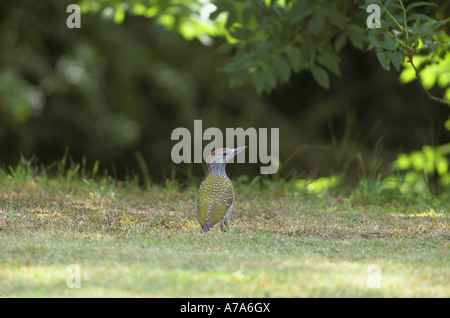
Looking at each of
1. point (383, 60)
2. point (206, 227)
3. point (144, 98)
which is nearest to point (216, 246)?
point (206, 227)

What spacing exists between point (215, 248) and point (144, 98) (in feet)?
38.2

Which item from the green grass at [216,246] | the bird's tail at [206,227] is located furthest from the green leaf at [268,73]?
the bird's tail at [206,227]

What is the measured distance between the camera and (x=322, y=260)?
16.0 feet

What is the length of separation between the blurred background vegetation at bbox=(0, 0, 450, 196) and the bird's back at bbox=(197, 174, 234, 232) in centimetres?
743

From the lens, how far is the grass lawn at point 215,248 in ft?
13.9

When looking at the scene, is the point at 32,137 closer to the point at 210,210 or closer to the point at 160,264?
the point at 210,210

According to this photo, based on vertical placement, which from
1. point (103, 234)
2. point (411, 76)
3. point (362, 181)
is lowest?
point (103, 234)

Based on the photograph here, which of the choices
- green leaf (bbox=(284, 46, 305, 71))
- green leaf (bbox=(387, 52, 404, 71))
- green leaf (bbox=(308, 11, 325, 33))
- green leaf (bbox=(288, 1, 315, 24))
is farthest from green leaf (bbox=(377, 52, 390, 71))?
green leaf (bbox=(284, 46, 305, 71))

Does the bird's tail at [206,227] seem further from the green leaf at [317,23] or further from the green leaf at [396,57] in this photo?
the green leaf at [317,23]

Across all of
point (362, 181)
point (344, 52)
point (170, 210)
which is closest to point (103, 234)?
point (170, 210)

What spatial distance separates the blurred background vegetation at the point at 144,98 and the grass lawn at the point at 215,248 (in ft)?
20.9

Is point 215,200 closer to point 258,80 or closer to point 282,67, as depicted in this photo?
point 258,80
